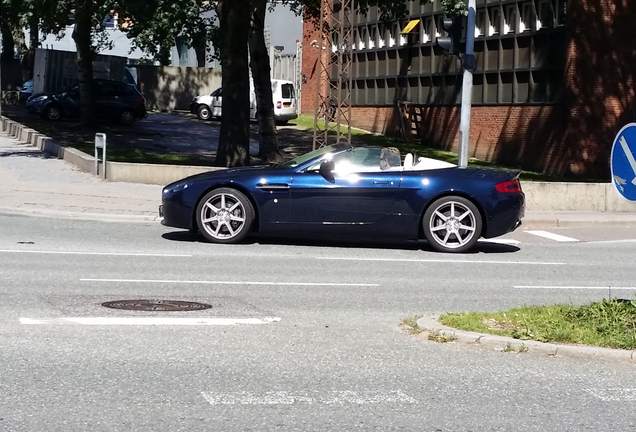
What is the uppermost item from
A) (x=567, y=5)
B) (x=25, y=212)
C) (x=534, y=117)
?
(x=567, y=5)

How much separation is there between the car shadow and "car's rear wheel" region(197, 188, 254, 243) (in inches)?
12.8

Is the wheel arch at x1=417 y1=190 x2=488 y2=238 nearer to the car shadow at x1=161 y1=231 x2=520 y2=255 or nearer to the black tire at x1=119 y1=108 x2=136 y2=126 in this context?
the car shadow at x1=161 y1=231 x2=520 y2=255

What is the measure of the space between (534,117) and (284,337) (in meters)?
24.6

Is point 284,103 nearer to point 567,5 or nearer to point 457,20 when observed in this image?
point 567,5

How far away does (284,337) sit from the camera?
27.7 feet

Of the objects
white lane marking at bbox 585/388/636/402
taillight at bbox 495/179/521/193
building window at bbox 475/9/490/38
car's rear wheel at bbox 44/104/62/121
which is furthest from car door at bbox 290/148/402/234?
car's rear wheel at bbox 44/104/62/121

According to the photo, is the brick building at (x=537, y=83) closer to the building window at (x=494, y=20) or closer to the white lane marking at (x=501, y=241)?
the building window at (x=494, y=20)

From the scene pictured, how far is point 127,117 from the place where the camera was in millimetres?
40344

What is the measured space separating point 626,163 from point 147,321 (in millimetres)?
3957

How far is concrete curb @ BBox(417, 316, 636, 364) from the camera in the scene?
313 inches

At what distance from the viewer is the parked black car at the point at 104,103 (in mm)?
39906

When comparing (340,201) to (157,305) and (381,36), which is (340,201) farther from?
(381,36)

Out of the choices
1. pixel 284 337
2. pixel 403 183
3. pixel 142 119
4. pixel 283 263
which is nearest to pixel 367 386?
pixel 284 337

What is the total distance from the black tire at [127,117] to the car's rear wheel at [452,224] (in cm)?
2718
